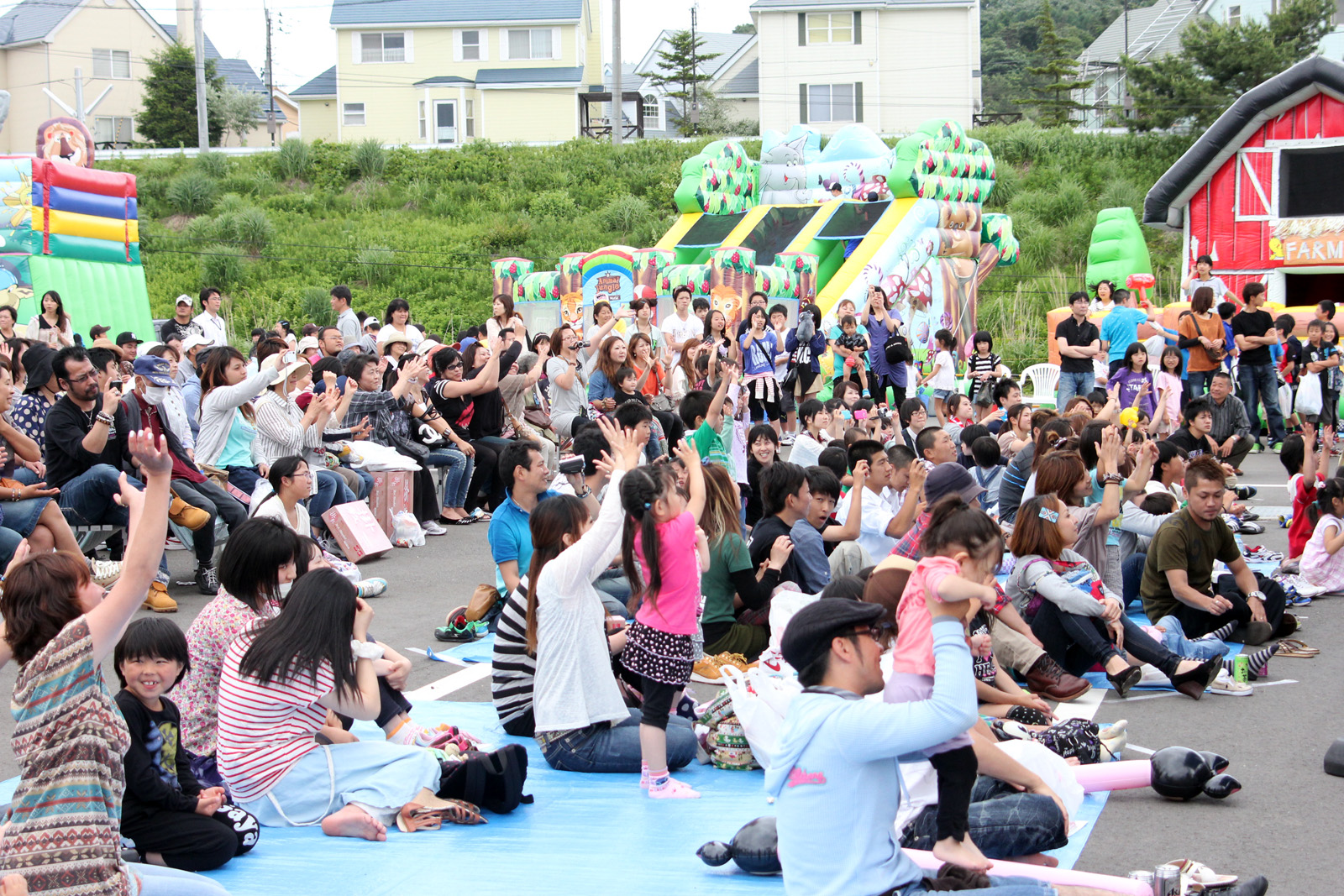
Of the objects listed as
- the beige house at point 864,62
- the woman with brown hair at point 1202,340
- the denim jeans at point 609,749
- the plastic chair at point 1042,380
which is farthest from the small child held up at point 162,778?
the beige house at point 864,62

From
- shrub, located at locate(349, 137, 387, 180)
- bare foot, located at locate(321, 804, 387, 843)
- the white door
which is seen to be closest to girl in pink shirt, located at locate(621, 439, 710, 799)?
bare foot, located at locate(321, 804, 387, 843)

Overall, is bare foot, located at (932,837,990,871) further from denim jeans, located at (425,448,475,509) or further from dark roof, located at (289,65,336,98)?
dark roof, located at (289,65,336,98)

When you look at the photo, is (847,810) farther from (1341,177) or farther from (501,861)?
(1341,177)

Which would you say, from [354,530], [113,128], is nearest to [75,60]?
[113,128]

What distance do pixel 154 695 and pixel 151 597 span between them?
419 centimetres

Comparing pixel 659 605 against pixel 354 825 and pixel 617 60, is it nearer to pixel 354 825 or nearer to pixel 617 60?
pixel 354 825

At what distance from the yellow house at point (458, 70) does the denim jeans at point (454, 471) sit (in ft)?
115

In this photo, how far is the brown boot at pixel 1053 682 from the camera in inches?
249

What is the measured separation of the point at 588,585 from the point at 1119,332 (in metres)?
10.4

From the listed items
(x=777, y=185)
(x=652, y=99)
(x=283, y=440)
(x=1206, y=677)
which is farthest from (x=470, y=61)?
(x=1206, y=677)

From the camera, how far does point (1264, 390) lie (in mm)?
14688

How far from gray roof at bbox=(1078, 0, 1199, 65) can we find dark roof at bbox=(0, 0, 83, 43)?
132 ft

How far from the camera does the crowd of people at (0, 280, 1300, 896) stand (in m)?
3.21

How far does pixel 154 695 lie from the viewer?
4.16 meters
